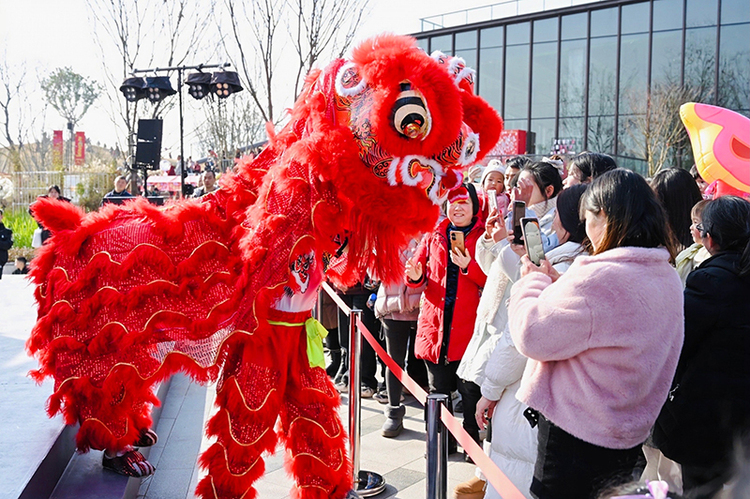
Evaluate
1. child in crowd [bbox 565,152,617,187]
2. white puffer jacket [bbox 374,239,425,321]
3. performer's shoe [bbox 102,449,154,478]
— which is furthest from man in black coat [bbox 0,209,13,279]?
child in crowd [bbox 565,152,617,187]

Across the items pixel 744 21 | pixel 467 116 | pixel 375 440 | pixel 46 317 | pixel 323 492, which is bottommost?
pixel 375 440

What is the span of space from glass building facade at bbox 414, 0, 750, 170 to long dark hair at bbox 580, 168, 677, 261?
64.3 feet

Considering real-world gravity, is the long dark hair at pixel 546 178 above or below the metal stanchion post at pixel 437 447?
above

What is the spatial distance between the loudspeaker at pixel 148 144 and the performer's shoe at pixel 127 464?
9741mm

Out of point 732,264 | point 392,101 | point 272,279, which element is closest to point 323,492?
point 272,279

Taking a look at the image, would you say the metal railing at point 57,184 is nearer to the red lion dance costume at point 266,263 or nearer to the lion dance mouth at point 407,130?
the red lion dance costume at point 266,263

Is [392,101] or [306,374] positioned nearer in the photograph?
[392,101]

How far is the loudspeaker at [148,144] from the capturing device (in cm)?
1209

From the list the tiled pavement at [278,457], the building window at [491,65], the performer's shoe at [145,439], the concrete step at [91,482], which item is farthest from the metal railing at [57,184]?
the concrete step at [91,482]

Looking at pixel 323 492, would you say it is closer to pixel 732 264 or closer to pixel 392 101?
pixel 392 101

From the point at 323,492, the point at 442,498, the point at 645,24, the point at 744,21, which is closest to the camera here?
the point at 442,498

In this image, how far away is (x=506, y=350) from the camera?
8.86ft

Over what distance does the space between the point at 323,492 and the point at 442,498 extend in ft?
2.33

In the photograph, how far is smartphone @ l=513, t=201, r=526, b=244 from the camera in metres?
2.45
